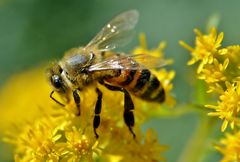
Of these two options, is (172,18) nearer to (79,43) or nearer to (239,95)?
(79,43)

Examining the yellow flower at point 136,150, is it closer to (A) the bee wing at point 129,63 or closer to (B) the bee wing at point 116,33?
(A) the bee wing at point 129,63

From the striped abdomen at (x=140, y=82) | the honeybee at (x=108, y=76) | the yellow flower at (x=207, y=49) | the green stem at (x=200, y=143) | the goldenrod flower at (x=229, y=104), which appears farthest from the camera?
the green stem at (x=200, y=143)

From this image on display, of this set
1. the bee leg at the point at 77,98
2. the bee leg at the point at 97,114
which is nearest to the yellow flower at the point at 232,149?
the bee leg at the point at 97,114

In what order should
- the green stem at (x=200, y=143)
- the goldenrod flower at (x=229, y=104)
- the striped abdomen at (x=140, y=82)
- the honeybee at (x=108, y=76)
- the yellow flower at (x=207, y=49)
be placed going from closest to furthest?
the goldenrod flower at (x=229, y=104) < the yellow flower at (x=207, y=49) < the honeybee at (x=108, y=76) < the striped abdomen at (x=140, y=82) < the green stem at (x=200, y=143)

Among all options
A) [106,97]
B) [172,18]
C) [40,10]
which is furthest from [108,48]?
[40,10]

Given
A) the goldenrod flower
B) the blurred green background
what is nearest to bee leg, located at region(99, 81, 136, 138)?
the goldenrod flower

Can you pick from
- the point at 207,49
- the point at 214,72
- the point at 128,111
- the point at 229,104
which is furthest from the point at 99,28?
the point at 229,104
